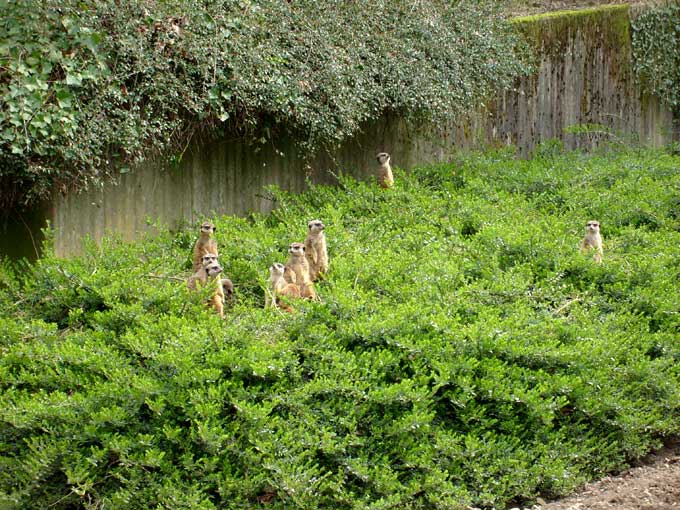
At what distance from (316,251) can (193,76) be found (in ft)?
6.88

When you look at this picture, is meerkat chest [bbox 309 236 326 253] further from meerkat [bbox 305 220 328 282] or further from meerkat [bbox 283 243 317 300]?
meerkat [bbox 283 243 317 300]

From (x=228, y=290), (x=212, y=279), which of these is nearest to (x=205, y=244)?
(x=228, y=290)

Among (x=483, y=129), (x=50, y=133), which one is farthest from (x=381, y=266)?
(x=483, y=129)

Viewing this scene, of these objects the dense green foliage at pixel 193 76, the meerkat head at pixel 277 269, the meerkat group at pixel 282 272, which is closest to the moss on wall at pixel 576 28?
the dense green foliage at pixel 193 76

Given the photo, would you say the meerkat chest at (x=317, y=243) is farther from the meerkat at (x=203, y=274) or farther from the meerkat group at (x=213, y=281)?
the meerkat at (x=203, y=274)

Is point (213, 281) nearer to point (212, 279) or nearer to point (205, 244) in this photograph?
point (212, 279)

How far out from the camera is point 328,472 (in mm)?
4898

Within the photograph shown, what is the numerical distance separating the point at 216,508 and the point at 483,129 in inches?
363

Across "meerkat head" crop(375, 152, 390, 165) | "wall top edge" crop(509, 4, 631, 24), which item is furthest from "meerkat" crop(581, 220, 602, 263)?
"wall top edge" crop(509, 4, 631, 24)

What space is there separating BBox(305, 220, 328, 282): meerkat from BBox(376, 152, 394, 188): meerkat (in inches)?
117

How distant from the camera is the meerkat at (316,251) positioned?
7311 mm

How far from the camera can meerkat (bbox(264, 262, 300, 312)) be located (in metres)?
6.57

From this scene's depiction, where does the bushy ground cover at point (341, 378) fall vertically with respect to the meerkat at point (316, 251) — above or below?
below

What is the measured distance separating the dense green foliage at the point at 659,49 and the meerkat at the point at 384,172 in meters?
6.59
